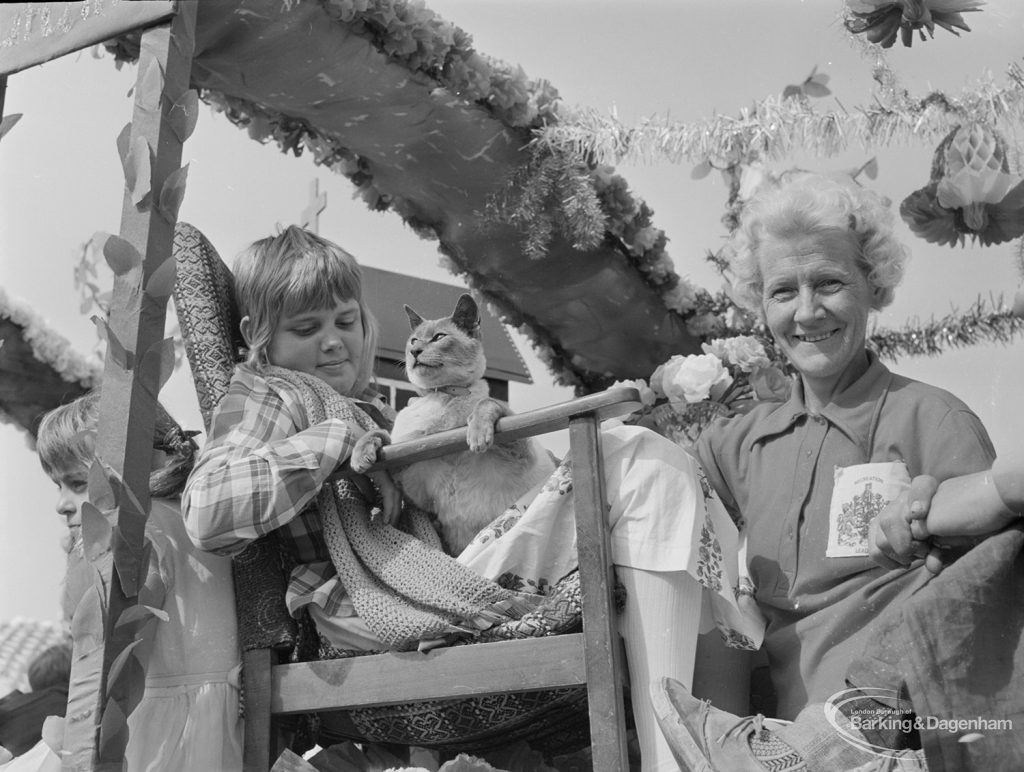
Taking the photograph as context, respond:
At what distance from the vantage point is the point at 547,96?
122 inches

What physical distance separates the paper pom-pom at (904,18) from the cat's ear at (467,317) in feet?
3.81

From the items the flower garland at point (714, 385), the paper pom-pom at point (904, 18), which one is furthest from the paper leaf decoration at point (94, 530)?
→ the paper pom-pom at point (904, 18)

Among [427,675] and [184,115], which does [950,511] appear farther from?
[184,115]

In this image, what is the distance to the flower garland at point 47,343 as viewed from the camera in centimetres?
364

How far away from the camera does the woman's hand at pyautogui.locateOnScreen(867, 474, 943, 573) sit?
4.29 ft

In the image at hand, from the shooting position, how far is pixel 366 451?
2031 mm

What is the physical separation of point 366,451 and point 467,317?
2.20 feet

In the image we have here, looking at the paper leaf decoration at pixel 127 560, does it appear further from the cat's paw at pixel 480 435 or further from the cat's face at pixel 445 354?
the cat's face at pixel 445 354

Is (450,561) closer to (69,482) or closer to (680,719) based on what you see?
(680,719)

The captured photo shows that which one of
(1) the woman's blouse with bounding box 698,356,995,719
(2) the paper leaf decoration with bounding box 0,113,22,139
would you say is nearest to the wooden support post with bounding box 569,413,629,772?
(1) the woman's blouse with bounding box 698,356,995,719

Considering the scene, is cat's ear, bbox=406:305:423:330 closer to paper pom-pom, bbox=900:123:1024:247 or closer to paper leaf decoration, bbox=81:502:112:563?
paper leaf decoration, bbox=81:502:112:563

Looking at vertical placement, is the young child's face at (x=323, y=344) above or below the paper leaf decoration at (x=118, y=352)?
above

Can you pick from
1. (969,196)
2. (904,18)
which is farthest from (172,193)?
(969,196)

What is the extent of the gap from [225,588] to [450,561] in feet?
1.63
